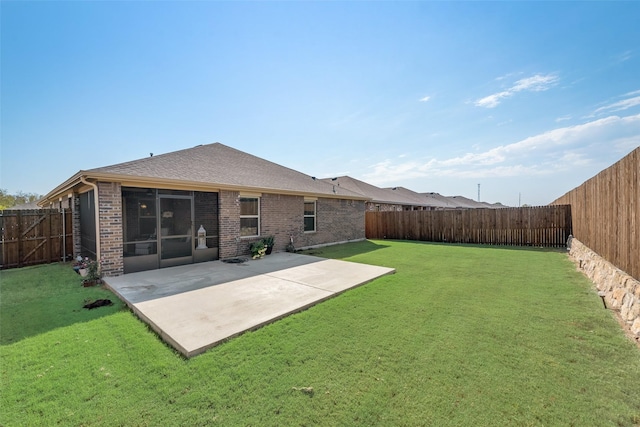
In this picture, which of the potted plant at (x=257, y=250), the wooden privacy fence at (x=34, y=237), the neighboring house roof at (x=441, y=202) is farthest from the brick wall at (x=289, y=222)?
the neighboring house roof at (x=441, y=202)

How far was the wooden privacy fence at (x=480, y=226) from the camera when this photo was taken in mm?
12352

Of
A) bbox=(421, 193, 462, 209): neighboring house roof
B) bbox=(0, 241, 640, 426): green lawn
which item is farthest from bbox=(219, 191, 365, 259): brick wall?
bbox=(421, 193, 462, 209): neighboring house roof

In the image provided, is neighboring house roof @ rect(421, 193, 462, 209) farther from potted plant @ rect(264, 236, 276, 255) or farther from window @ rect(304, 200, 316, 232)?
potted plant @ rect(264, 236, 276, 255)

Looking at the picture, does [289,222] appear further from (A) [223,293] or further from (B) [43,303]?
(B) [43,303]

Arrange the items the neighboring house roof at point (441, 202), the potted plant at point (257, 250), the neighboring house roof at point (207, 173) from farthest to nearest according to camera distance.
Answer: the neighboring house roof at point (441, 202)
the potted plant at point (257, 250)
the neighboring house roof at point (207, 173)

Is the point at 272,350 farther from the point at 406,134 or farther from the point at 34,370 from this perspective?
the point at 406,134

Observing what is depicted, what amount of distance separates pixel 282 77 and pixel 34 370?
32.7ft

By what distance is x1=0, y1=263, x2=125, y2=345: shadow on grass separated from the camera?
3986mm

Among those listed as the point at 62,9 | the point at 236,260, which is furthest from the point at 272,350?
the point at 62,9

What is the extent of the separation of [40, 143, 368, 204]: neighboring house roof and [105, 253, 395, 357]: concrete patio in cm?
249

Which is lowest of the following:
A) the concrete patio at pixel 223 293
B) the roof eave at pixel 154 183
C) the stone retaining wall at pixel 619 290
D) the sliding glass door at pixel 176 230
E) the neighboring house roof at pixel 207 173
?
the concrete patio at pixel 223 293

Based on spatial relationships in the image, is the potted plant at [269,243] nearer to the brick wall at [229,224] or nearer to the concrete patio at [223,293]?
the brick wall at [229,224]

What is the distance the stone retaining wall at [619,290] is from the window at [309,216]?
9.17m

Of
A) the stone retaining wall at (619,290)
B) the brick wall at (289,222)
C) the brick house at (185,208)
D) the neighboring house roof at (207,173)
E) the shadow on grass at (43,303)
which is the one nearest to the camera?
the stone retaining wall at (619,290)
